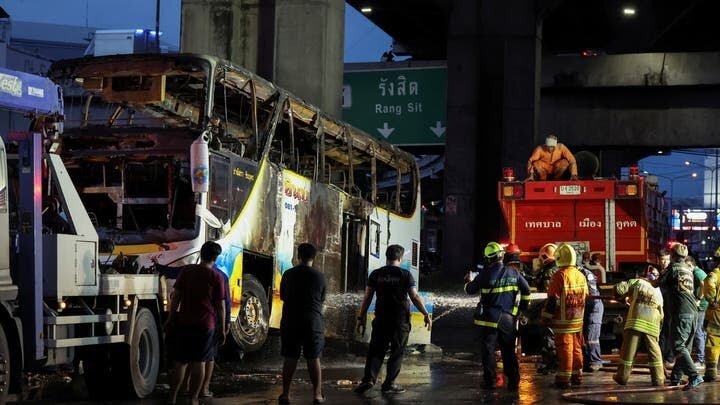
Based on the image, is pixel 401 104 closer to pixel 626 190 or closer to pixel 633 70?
pixel 633 70

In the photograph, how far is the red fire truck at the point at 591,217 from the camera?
1989 centimetres

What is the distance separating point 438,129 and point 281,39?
13.2 metres

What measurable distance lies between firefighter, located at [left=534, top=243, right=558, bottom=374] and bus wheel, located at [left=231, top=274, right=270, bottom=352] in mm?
3748

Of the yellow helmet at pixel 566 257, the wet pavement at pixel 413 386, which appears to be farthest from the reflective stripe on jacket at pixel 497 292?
the wet pavement at pixel 413 386

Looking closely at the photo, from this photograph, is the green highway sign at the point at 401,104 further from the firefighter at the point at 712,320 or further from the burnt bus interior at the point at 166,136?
the firefighter at the point at 712,320

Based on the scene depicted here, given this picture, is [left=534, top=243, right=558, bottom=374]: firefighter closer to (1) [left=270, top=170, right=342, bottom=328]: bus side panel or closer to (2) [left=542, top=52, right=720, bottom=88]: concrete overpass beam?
(1) [left=270, top=170, right=342, bottom=328]: bus side panel

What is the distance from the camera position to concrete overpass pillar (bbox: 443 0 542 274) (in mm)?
32312

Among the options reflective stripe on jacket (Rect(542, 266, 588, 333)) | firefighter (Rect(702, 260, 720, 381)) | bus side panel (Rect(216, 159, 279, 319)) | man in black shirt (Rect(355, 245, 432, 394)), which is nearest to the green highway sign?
bus side panel (Rect(216, 159, 279, 319))

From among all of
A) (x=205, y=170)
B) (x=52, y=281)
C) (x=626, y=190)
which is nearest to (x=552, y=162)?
(x=626, y=190)

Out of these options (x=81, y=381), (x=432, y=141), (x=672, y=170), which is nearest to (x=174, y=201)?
(x=81, y=381)

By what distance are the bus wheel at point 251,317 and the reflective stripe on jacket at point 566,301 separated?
404 centimetres

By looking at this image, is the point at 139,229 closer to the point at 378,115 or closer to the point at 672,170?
the point at 378,115

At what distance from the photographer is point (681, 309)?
559 inches

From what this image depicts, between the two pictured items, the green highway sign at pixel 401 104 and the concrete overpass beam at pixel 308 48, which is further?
the green highway sign at pixel 401 104
